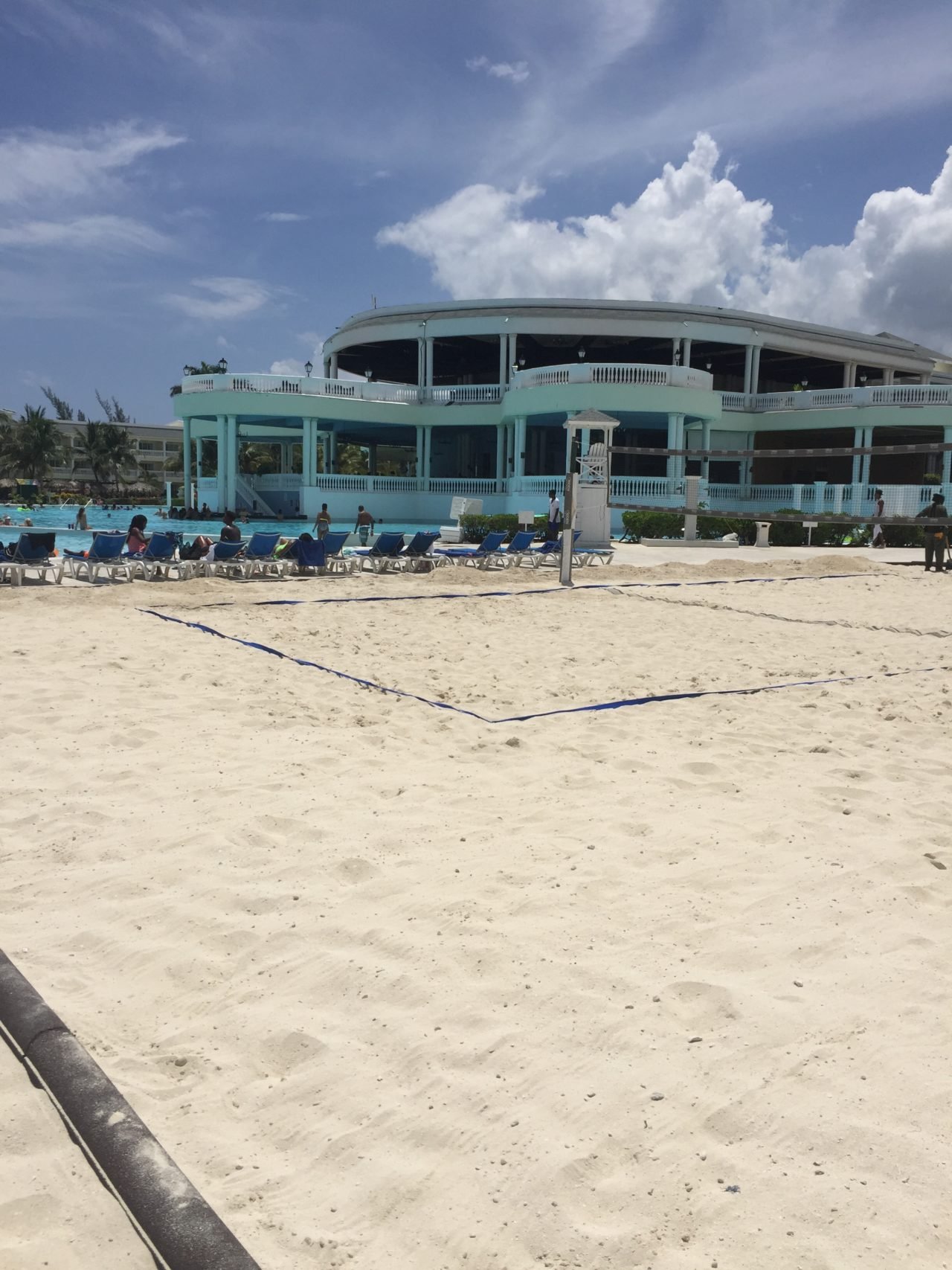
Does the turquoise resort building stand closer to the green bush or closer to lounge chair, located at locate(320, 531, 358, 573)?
the green bush

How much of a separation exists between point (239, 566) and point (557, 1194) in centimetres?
1464

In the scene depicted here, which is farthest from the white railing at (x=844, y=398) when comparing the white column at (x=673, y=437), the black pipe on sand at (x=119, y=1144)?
the black pipe on sand at (x=119, y=1144)

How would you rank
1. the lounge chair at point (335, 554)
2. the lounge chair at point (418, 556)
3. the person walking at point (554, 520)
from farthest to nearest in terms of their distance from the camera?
the person walking at point (554, 520), the lounge chair at point (418, 556), the lounge chair at point (335, 554)

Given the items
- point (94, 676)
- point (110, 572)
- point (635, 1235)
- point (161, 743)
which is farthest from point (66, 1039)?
point (110, 572)

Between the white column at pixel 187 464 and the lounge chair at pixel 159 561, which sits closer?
the lounge chair at pixel 159 561

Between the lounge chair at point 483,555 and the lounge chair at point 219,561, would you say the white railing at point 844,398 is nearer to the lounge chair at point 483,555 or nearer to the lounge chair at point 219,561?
the lounge chair at point 483,555

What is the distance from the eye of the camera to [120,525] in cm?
3838

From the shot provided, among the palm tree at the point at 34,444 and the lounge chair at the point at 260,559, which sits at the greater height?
the palm tree at the point at 34,444

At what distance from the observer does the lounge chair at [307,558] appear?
650 inches

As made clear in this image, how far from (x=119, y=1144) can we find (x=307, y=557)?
48.3 ft

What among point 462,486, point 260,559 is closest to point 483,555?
point 260,559

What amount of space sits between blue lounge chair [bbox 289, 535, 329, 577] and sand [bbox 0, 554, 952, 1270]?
9728mm

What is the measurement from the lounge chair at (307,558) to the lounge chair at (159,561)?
1.71 meters

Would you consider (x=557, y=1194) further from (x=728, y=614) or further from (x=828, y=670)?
(x=728, y=614)
